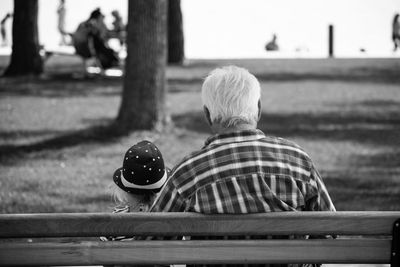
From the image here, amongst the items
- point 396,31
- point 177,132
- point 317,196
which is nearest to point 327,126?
point 177,132

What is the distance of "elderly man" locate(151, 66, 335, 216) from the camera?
125 inches

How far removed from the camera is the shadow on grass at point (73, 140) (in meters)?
10.4

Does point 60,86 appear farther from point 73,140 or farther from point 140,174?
point 140,174

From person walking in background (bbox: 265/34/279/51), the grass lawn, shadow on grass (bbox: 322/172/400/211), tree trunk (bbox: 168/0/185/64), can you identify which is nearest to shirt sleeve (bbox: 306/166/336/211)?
the grass lawn

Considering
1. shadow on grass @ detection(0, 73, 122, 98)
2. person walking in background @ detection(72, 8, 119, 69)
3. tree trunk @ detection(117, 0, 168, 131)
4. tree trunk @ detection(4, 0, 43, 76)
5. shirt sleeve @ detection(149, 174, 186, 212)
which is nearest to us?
shirt sleeve @ detection(149, 174, 186, 212)

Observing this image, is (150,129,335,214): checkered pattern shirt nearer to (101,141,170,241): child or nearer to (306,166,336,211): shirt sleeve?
(306,166,336,211): shirt sleeve

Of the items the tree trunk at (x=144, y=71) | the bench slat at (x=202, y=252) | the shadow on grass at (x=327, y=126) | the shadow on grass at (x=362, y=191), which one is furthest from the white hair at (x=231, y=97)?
the shadow on grass at (x=327, y=126)

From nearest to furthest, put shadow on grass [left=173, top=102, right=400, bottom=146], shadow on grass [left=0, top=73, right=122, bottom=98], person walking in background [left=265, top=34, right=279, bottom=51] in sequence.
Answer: shadow on grass [left=173, top=102, right=400, bottom=146]
shadow on grass [left=0, top=73, right=122, bottom=98]
person walking in background [left=265, top=34, right=279, bottom=51]

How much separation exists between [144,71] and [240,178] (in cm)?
811

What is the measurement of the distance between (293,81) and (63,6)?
11.2 meters

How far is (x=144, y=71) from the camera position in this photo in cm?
1118

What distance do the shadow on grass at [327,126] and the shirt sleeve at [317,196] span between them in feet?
26.1

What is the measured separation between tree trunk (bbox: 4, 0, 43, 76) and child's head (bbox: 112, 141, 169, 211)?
1507 cm

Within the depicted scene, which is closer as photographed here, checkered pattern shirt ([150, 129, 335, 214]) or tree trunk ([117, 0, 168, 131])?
checkered pattern shirt ([150, 129, 335, 214])
